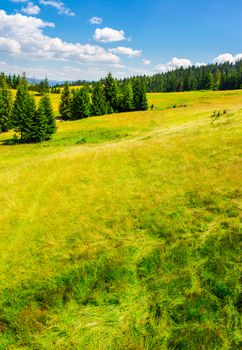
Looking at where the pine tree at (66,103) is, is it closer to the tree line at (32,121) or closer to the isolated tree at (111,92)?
the isolated tree at (111,92)

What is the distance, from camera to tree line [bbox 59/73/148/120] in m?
70.5

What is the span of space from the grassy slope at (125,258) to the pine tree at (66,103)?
6105 cm

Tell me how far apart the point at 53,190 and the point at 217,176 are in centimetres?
963

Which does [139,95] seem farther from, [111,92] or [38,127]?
[38,127]

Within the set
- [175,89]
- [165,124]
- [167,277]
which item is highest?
[175,89]

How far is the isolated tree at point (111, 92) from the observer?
74562mm

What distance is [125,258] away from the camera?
9508 millimetres

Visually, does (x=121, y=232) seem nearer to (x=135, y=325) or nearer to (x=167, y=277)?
(x=167, y=277)

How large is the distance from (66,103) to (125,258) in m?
71.7

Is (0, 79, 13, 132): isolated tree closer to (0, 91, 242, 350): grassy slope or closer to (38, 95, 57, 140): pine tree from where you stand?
(38, 95, 57, 140): pine tree

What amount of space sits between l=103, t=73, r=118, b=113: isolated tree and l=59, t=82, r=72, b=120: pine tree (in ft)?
36.0

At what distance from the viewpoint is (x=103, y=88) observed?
248 ft

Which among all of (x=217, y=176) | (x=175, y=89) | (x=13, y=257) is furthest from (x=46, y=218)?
(x=175, y=89)

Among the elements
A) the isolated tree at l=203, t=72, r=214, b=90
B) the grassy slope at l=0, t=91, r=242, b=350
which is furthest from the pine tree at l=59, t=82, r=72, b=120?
the isolated tree at l=203, t=72, r=214, b=90
